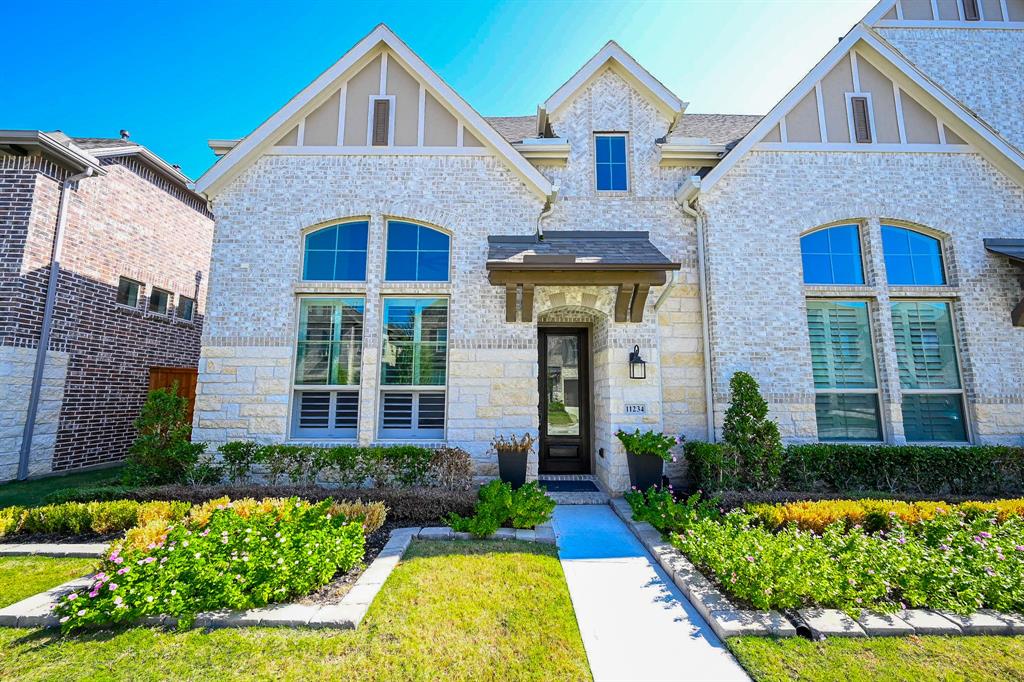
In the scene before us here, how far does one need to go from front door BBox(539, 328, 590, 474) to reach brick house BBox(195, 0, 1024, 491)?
512 mm

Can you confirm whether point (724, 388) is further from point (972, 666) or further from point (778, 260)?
point (972, 666)

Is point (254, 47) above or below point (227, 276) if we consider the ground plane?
above

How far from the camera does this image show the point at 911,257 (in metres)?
9.09

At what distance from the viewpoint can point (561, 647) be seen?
3.35 metres

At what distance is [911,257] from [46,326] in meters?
18.2

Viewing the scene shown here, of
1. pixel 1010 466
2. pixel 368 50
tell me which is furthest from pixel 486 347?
pixel 1010 466

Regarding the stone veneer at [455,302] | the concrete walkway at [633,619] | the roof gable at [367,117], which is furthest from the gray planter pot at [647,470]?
the roof gable at [367,117]

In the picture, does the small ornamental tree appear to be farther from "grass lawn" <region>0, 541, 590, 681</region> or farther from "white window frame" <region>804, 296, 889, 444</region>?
"grass lawn" <region>0, 541, 590, 681</region>

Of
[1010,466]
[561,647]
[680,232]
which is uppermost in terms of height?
[680,232]

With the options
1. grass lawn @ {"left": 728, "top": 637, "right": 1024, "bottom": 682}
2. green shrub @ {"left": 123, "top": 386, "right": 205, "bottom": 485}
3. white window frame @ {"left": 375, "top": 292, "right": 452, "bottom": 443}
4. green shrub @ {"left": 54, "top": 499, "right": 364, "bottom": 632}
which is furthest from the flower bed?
green shrub @ {"left": 123, "top": 386, "right": 205, "bottom": 485}

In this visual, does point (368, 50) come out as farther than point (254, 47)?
No

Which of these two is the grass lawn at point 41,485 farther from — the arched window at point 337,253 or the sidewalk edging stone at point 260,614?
the arched window at point 337,253

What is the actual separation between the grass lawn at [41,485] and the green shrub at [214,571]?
176 inches

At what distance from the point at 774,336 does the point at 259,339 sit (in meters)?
10.2
